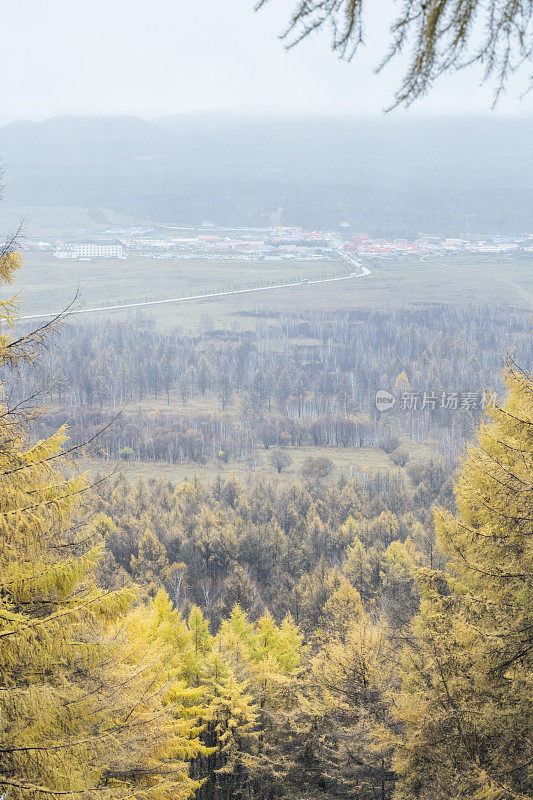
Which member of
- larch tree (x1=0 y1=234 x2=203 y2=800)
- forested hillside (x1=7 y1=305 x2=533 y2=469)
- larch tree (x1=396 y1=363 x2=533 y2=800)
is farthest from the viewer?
forested hillside (x1=7 y1=305 x2=533 y2=469)

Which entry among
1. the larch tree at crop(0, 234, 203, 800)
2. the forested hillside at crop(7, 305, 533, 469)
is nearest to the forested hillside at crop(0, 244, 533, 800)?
the larch tree at crop(0, 234, 203, 800)

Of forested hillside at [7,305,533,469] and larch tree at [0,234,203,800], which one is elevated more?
larch tree at [0,234,203,800]

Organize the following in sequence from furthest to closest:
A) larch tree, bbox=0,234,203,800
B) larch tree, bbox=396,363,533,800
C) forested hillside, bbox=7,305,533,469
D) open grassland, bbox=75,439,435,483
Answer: forested hillside, bbox=7,305,533,469
open grassland, bbox=75,439,435,483
larch tree, bbox=396,363,533,800
larch tree, bbox=0,234,203,800

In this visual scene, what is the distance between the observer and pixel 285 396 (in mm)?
147500

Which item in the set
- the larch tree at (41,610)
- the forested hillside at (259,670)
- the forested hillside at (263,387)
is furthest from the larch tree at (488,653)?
the forested hillside at (263,387)

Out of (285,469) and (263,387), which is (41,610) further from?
(263,387)

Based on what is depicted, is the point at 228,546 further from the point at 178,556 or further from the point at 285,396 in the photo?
the point at 285,396

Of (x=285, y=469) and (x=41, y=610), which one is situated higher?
(x=41, y=610)

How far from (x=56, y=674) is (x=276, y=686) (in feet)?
50.6

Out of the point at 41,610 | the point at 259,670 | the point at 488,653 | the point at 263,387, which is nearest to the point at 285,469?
the point at 263,387

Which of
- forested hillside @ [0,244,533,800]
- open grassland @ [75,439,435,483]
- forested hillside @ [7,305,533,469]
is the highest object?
forested hillside @ [0,244,533,800]

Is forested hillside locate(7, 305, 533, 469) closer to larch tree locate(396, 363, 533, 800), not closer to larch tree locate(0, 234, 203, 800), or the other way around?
larch tree locate(396, 363, 533, 800)

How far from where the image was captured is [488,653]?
26.8 feet

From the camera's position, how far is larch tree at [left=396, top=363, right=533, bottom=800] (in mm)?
7980
